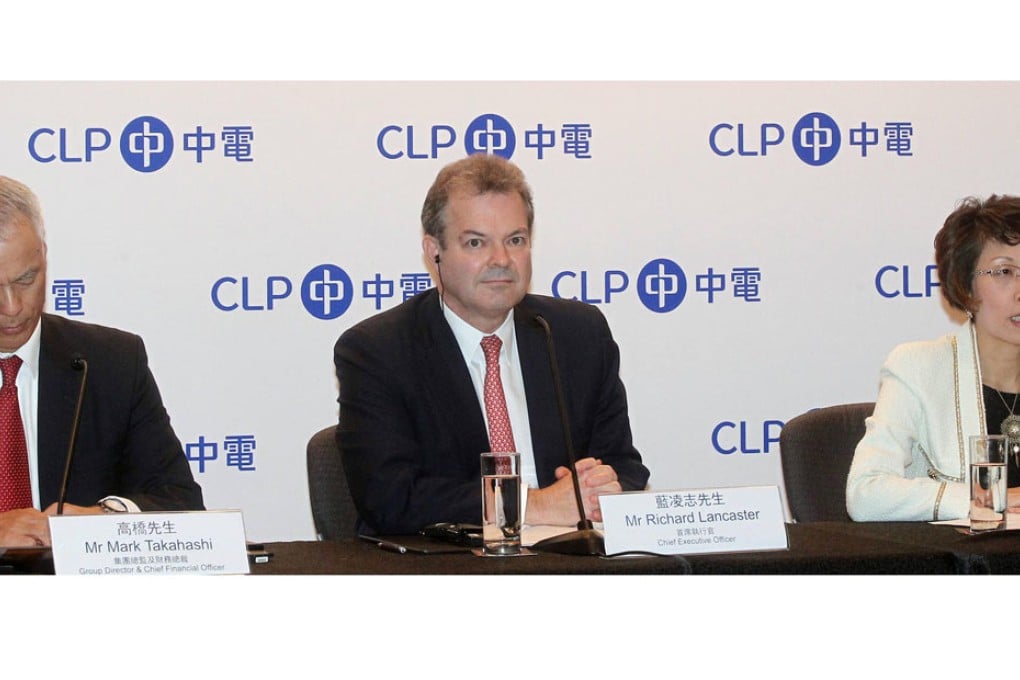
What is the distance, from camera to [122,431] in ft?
9.50

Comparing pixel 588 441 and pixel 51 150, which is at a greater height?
pixel 51 150

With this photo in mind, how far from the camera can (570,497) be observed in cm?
258

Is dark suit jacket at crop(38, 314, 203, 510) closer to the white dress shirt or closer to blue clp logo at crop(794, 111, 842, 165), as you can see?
the white dress shirt

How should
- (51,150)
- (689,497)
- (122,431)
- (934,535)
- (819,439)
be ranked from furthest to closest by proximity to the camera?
(51,150) → (819,439) → (122,431) → (934,535) → (689,497)

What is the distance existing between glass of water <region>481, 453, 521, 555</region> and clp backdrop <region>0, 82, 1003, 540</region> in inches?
72.8

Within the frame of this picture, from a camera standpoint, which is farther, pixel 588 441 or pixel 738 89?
pixel 738 89

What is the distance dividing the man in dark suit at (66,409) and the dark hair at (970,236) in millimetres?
1918

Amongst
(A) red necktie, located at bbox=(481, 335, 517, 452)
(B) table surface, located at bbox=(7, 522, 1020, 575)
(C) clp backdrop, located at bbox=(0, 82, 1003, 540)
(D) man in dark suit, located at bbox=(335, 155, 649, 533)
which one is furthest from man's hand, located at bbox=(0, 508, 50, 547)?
(C) clp backdrop, located at bbox=(0, 82, 1003, 540)

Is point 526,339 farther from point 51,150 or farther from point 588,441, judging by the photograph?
point 51,150

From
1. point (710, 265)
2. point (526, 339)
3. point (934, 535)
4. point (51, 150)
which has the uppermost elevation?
point (51, 150)

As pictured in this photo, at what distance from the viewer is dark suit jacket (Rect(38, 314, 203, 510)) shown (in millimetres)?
2809

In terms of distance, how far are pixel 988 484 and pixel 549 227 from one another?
1.93 meters

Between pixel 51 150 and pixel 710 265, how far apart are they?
2.14 m

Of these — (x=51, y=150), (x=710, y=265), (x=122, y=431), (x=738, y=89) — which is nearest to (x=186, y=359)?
(x=51, y=150)
